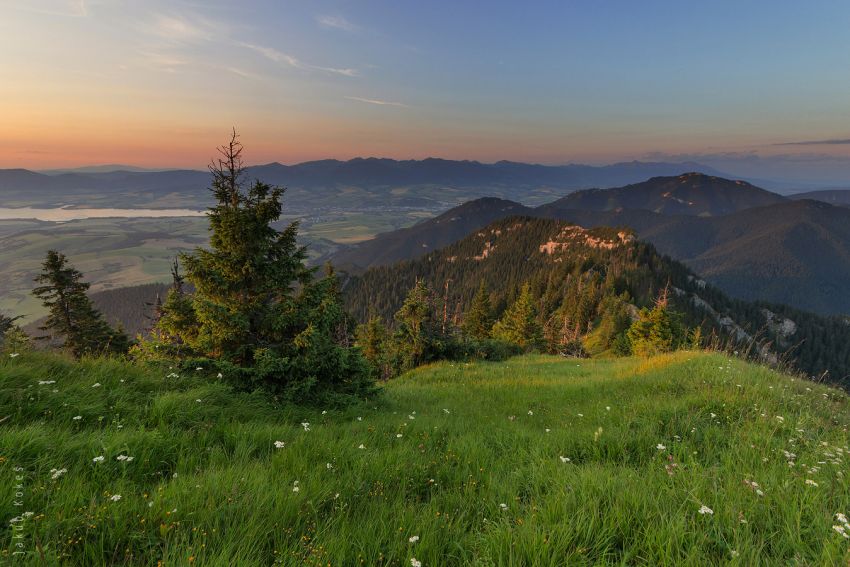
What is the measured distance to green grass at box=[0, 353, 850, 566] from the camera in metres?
2.79

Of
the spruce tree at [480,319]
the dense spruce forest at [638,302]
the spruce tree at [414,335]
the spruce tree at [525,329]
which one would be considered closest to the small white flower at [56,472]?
the spruce tree at [414,335]

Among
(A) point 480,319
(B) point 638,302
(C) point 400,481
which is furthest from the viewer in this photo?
(B) point 638,302

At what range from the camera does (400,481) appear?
432 centimetres

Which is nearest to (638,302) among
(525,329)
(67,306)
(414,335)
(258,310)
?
(525,329)

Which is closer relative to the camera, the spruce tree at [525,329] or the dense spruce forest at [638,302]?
the spruce tree at [525,329]

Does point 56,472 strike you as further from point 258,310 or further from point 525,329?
point 525,329

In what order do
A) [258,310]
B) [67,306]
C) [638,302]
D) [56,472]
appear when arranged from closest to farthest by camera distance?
[56,472]
[258,310]
[67,306]
[638,302]

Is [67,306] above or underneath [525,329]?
above

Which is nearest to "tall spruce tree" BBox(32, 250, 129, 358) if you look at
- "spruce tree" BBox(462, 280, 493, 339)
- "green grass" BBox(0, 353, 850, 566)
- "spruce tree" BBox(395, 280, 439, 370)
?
"spruce tree" BBox(395, 280, 439, 370)

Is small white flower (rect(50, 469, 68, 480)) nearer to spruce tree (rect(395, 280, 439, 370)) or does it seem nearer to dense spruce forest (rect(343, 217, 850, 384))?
spruce tree (rect(395, 280, 439, 370))

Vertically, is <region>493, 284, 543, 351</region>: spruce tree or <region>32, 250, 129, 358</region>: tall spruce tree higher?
<region>32, 250, 129, 358</region>: tall spruce tree

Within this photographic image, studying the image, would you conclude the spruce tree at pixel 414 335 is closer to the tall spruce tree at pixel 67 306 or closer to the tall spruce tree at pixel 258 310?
the tall spruce tree at pixel 258 310

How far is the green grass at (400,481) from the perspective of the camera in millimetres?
2787

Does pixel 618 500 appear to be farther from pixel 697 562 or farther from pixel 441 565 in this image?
pixel 441 565
